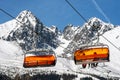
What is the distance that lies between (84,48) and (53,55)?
4.23 m

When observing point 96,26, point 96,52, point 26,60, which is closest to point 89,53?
point 96,52

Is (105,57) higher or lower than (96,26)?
lower

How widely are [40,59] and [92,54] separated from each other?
590 cm

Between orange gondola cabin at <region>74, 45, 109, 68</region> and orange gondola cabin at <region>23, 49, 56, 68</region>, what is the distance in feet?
10.5

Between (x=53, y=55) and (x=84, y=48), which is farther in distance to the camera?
(x=53, y=55)

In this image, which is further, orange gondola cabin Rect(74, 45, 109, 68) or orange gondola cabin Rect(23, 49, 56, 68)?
orange gondola cabin Rect(23, 49, 56, 68)

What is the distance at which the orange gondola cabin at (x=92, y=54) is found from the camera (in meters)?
37.2

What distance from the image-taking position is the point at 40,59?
4019 cm

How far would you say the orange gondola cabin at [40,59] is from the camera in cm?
3972

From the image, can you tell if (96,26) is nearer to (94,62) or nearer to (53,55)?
(94,62)

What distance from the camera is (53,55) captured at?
4059cm

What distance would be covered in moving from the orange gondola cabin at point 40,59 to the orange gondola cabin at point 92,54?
3.19 m

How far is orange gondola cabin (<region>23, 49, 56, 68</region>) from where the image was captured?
3972cm

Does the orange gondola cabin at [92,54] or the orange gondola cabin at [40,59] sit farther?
the orange gondola cabin at [40,59]
